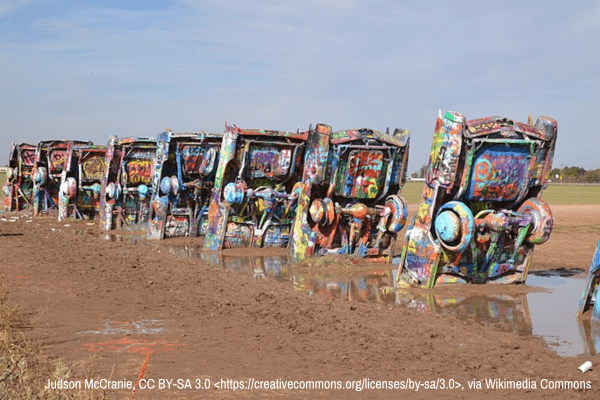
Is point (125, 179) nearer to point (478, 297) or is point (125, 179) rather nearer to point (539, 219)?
point (478, 297)

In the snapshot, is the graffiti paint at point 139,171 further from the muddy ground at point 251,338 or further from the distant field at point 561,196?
the distant field at point 561,196

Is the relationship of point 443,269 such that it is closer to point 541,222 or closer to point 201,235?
Result: point 541,222

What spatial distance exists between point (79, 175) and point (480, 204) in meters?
15.8

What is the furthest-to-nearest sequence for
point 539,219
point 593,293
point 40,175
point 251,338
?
point 40,175 < point 539,219 < point 593,293 < point 251,338

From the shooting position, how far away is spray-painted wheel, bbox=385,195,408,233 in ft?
44.3

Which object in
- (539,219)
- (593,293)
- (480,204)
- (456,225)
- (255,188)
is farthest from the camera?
(255,188)

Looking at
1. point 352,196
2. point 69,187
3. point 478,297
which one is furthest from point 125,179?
point 478,297

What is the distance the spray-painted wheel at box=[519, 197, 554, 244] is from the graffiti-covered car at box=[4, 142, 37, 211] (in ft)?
70.5

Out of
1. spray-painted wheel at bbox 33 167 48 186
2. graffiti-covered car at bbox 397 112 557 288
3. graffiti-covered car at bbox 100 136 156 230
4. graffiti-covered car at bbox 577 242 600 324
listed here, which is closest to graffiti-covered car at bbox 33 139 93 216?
spray-painted wheel at bbox 33 167 48 186

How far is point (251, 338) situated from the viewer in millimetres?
7656

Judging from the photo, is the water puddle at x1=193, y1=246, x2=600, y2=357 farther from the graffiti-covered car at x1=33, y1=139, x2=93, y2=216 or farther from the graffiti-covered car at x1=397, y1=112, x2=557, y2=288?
the graffiti-covered car at x1=33, y1=139, x2=93, y2=216

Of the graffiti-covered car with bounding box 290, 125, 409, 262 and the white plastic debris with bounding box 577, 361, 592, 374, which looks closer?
the white plastic debris with bounding box 577, 361, 592, 374

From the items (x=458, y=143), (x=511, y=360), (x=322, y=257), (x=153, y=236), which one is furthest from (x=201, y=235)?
(x=511, y=360)

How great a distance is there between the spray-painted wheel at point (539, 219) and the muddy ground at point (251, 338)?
0.93 metres
